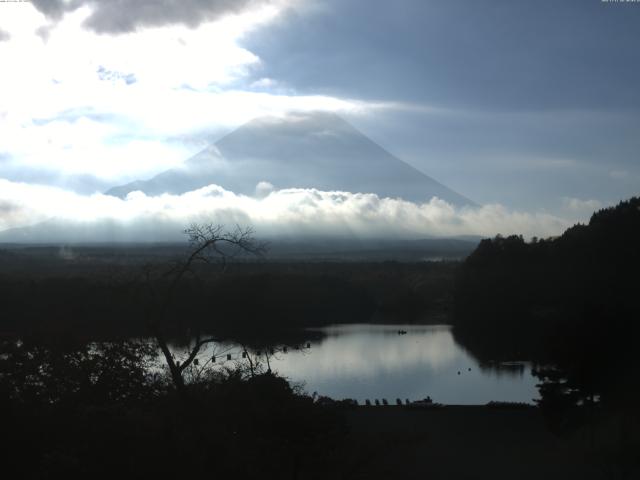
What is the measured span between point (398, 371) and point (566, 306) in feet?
27.4

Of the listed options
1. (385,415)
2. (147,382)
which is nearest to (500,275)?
(385,415)

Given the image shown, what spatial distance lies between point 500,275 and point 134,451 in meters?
31.6

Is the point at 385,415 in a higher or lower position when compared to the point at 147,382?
lower

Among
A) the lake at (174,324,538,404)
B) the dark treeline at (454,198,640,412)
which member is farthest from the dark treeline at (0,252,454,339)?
the dark treeline at (454,198,640,412)

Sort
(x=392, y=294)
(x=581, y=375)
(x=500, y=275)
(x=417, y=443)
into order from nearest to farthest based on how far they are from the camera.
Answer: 1. (x=417, y=443)
2. (x=581, y=375)
3. (x=500, y=275)
4. (x=392, y=294)

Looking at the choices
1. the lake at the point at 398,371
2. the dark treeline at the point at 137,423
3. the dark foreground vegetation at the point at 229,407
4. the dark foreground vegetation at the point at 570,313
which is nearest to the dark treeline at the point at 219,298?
the dark foreground vegetation at the point at 229,407

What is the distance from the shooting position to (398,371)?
20.5 metres

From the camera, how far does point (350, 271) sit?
55188mm

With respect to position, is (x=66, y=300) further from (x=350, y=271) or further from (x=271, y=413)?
(x=350, y=271)

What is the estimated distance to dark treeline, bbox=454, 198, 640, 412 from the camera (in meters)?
10.7

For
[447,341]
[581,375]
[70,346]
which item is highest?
[70,346]

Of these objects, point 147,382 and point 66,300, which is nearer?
point 147,382

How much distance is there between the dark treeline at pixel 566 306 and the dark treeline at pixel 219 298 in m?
3.50

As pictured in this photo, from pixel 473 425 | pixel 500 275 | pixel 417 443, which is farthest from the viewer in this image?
pixel 500 275
